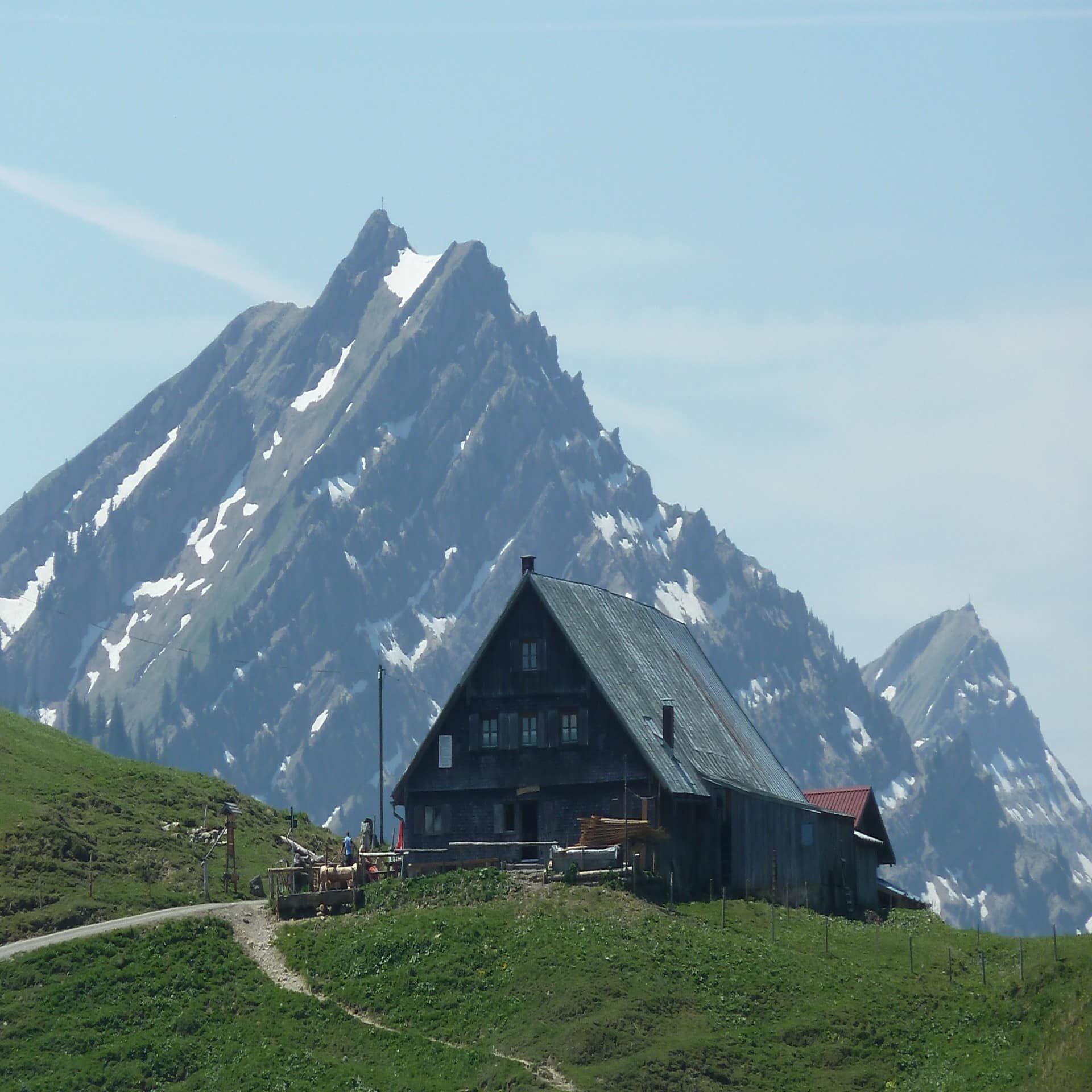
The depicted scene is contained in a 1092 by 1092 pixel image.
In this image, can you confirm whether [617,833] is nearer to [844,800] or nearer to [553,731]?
[553,731]

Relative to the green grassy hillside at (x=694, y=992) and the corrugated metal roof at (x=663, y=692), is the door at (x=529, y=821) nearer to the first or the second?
the corrugated metal roof at (x=663, y=692)

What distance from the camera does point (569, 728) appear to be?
82875 millimetres

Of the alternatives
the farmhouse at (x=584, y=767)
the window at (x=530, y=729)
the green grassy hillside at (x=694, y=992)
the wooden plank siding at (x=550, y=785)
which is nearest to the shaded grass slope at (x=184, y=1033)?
the green grassy hillside at (x=694, y=992)

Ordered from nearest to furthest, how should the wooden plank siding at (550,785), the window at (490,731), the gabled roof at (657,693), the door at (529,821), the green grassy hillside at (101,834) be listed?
the green grassy hillside at (101,834) < the wooden plank siding at (550,785) < the gabled roof at (657,693) < the door at (529,821) < the window at (490,731)

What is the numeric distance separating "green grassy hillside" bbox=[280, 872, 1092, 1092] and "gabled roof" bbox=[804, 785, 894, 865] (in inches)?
1038

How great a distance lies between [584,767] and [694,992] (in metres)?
21.8

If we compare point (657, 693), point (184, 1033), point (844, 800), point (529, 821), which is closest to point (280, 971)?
point (184, 1033)

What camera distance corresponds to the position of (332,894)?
75.1 m

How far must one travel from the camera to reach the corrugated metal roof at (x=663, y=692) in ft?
270

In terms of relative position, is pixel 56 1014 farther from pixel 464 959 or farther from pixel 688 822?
pixel 688 822

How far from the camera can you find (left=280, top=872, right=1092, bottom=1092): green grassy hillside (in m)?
55.5

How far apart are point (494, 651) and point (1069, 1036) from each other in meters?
34.8

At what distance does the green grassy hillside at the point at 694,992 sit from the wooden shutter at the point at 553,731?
420 inches

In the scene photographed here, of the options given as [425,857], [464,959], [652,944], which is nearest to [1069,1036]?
[652,944]
